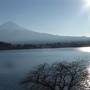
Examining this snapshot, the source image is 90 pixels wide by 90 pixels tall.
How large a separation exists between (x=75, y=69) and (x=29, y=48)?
11950 centimetres

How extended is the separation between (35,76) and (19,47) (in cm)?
11186

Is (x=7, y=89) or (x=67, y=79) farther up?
(x=67, y=79)

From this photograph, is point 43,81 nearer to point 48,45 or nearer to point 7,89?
point 7,89

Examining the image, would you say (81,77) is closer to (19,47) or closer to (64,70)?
(64,70)

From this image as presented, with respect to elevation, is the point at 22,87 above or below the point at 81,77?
below

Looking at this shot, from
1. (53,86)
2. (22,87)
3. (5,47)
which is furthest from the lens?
(5,47)

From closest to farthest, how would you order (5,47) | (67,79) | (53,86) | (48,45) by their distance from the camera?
(53,86)
(67,79)
(5,47)
(48,45)

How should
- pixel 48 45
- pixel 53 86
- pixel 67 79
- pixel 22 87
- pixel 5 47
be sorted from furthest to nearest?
1. pixel 48 45
2. pixel 5 47
3. pixel 22 87
4. pixel 67 79
5. pixel 53 86

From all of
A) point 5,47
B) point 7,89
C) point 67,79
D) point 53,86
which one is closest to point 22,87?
point 7,89

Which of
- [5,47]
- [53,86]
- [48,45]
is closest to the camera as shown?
[53,86]

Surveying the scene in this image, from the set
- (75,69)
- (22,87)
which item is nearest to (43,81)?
(75,69)

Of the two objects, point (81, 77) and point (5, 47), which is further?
point (5, 47)

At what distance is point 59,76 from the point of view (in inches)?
650

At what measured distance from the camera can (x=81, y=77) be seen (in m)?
16.2
